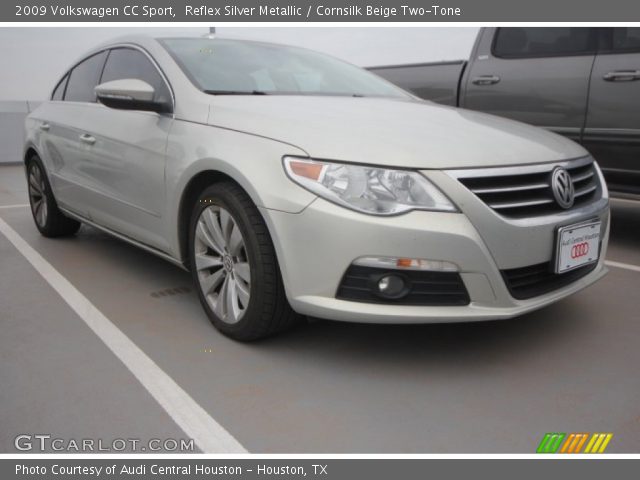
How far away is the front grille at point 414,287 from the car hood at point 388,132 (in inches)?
15.8

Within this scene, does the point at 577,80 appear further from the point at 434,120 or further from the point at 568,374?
the point at 568,374

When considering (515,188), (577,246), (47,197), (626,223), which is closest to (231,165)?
(515,188)

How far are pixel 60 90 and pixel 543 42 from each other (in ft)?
12.1

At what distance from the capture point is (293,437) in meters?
1.96

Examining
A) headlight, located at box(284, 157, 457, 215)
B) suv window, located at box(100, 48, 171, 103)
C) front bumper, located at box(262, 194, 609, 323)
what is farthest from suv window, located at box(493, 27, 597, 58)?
suv window, located at box(100, 48, 171, 103)

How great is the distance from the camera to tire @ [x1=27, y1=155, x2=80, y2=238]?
4.53 metres

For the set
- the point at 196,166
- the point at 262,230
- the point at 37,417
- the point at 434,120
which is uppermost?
the point at 434,120

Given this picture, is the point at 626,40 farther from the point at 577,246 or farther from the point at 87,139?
the point at 87,139

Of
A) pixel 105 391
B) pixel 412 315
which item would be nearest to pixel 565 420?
pixel 412 315

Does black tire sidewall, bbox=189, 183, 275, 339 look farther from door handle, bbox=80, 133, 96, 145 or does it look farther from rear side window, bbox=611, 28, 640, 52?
rear side window, bbox=611, 28, 640, 52

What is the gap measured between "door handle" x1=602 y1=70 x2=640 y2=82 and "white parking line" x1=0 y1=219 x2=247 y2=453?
341cm

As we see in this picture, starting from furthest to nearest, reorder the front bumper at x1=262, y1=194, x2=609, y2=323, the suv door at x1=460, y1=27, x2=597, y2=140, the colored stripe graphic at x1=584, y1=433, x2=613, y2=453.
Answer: the suv door at x1=460, y1=27, x2=597, y2=140 → the front bumper at x1=262, y1=194, x2=609, y2=323 → the colored stripe graphic at x1=584, y1=433, x2=613, y2=453

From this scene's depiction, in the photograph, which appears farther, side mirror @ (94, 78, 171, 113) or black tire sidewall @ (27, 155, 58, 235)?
black tire sidewall @ (27, 155, 58, 235)

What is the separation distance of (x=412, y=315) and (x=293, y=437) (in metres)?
0.62
